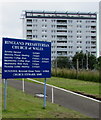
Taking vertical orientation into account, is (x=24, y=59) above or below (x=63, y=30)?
below

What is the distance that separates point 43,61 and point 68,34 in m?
92.1

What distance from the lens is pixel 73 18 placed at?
100312 mm

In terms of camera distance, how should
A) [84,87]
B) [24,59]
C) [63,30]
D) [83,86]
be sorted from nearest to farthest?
[24,59], [84,87], [83,86], [63,30]

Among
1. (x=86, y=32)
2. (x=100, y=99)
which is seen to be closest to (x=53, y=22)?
(x=86, y=32)

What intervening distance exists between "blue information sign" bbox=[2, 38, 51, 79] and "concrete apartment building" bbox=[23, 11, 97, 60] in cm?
8708

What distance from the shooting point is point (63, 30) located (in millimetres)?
101062

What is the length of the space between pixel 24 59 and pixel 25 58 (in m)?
0.06

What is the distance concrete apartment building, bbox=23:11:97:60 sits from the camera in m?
98.1

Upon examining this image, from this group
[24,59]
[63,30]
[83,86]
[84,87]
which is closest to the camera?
[24,59]

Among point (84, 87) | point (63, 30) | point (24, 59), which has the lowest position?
point (84, 87)

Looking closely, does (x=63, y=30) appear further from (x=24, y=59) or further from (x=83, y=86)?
(x=24, y=59)

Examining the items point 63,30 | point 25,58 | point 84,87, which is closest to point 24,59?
point 25,58

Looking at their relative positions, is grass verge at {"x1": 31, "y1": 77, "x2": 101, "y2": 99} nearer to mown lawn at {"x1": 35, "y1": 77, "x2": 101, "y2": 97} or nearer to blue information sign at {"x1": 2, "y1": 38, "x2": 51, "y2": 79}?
mown lawn at {"x1": 35, "y1": 77, "x2": 101, "y2": 97}

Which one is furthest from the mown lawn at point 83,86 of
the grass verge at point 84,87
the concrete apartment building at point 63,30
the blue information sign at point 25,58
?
the concrete apartment building at point 63,30
